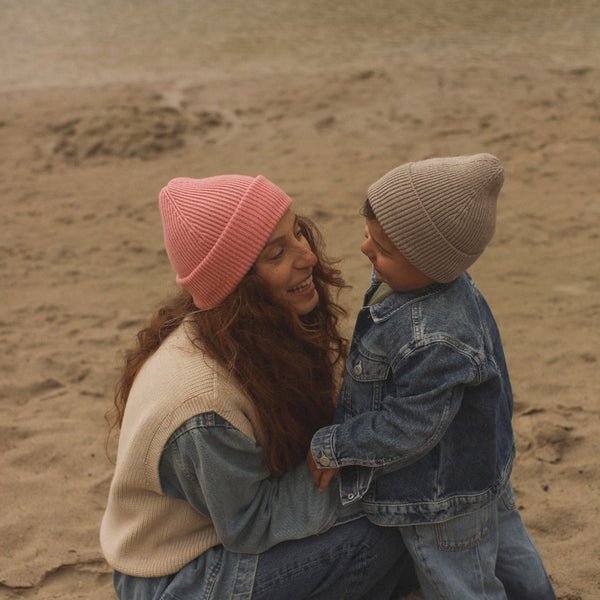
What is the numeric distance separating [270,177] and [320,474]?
14.8ft

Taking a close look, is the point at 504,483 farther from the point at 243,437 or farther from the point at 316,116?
the point at 316,116

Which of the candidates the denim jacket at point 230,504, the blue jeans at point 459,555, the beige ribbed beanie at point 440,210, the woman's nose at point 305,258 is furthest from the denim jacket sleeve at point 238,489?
the beige ribbed beanie at point 440,210

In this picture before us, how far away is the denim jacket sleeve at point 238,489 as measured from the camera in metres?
1.85

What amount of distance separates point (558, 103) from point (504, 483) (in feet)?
19.8

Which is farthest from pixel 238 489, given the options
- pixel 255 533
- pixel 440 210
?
pixel 440 210

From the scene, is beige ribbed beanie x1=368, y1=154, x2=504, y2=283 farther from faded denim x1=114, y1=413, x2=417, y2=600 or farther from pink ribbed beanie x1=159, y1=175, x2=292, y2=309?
faded denim x1=114, y1=413, x2=417, y2=600

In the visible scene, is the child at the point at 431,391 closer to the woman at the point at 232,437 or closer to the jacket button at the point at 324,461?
the jacket button at the point at 324,461

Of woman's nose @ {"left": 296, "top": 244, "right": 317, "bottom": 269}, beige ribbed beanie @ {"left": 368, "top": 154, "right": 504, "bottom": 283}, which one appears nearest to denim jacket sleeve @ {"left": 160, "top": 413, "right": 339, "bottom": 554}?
woman's nose @ {"left": 296, "top": 244, "right": 317, "bottom": 269}

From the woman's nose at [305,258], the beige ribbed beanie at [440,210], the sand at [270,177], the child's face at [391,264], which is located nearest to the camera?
the beige ribbed beanie at [440,210]

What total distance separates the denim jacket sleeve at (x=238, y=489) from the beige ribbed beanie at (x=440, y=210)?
0.68 metres

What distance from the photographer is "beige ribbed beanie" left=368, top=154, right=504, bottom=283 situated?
1803 mm

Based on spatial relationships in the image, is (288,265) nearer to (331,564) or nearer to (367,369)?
(367,369)

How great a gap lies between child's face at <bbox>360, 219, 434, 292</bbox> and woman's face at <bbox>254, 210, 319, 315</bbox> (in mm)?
193

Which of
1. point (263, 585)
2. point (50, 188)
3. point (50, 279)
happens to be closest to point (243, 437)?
point (263, 585)
